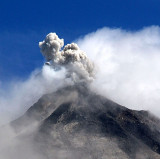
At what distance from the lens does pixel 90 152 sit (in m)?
180

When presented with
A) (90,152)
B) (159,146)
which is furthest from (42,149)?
(159,146)

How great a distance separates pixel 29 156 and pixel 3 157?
33.9 ft

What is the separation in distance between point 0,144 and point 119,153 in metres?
49.2

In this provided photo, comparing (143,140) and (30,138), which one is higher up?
(30,138)

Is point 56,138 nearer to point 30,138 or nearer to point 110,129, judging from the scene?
point 30,138

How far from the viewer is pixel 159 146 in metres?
188

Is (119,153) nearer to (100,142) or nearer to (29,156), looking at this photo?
(100,142)

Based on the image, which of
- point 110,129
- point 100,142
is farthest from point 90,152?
point 110,129

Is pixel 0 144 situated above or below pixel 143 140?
above

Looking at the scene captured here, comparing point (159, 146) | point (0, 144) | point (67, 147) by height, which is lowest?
point (159, 146)

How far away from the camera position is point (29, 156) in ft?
586

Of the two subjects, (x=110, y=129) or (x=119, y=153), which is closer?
(x=119, y=153)

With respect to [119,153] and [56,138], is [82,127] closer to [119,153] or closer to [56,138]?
[56,138]

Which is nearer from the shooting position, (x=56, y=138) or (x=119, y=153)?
(x=119, y=153)
